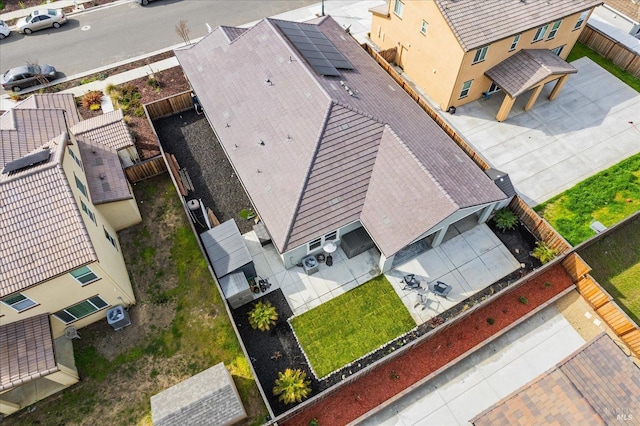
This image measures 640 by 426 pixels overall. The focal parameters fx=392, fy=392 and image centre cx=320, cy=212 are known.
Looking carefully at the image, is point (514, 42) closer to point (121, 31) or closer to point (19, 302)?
point (19, 302)

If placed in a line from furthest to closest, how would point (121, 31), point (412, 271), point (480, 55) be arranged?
point (121, 31), point (480, 55), point (412, 271)

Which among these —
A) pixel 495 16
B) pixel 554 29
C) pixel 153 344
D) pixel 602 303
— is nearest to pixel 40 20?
pixel 153 344

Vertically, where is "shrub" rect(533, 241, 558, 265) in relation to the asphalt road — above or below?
below

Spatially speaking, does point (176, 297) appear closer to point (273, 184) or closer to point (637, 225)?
point (273, 184)

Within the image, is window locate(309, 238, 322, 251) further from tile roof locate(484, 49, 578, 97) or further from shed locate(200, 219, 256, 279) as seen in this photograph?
tile roof locate(484, 49, 578, 97)

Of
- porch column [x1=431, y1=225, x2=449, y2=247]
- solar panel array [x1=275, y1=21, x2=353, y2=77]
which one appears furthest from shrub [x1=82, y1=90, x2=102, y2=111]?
porch column [x1=431, y1=225, x2=449, y2=247]

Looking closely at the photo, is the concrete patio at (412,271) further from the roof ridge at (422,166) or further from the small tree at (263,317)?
the roof ridge at (422,166)
